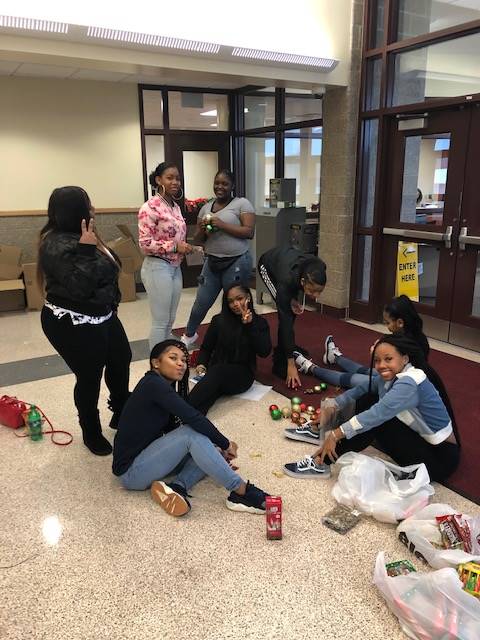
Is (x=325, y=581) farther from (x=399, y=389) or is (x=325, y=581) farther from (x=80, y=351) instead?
(x=80, y=351)

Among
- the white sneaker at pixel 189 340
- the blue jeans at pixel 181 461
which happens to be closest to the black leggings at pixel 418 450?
the blue jeans at pixel 181 461

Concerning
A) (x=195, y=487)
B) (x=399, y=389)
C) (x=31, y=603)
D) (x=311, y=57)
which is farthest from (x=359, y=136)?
(x=31, y=603)

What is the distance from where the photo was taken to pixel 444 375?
11.8 ft

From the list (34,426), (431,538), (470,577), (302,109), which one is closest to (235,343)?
(34,426)

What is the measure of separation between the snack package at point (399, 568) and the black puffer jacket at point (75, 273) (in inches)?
61.9

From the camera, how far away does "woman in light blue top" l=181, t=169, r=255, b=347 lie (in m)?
3.82

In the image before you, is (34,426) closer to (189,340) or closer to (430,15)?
(189,340)

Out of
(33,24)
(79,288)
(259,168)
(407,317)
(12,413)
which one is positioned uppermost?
(33,24)

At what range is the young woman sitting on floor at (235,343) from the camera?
3082 millimetres

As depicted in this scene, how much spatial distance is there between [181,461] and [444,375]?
7.10 feet

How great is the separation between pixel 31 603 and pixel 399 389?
1.57 meters

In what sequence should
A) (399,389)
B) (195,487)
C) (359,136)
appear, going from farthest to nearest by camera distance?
1. (359,136)
2. (195,487)
3. (399,389)

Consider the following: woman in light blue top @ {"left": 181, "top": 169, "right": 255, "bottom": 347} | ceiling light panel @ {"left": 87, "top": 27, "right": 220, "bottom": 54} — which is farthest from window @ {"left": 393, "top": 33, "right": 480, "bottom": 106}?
woman in light blue top @ {"left": 181, "top": 169, "right": 255, "bottom": 347}

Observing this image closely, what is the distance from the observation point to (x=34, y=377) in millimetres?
3627
